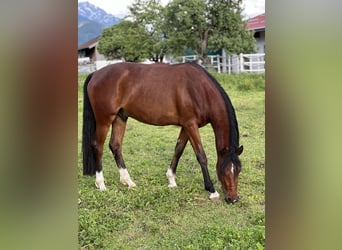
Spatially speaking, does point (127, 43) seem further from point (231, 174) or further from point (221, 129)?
point (231, 174)

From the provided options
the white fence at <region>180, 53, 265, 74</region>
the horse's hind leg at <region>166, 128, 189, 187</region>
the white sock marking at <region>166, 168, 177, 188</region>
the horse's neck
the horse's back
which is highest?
the white fence at <region>180, 53, 265, 74</region>

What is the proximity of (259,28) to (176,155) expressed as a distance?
60 cm

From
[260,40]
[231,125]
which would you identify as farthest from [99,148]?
[260,40]

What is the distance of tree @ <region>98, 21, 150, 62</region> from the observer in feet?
4.64

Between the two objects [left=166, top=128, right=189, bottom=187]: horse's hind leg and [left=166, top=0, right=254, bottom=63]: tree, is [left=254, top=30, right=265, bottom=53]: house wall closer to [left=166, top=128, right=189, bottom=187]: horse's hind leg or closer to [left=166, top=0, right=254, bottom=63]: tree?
[left=166, top=0, right=254, bottom=63]: tree

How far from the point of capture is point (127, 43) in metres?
1.41

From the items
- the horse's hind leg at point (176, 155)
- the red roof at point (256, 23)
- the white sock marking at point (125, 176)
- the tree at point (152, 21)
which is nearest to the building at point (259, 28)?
the red roof at point (256, 23)

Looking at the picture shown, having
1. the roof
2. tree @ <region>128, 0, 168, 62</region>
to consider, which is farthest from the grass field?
tree @ <region>128, 0, 168, 62</region>

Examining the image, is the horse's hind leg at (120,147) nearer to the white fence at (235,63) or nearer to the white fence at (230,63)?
the white fence at (230,63)

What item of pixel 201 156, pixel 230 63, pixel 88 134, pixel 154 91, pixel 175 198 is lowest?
pixel 175 198

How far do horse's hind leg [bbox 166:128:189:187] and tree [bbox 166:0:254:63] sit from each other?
335mm
